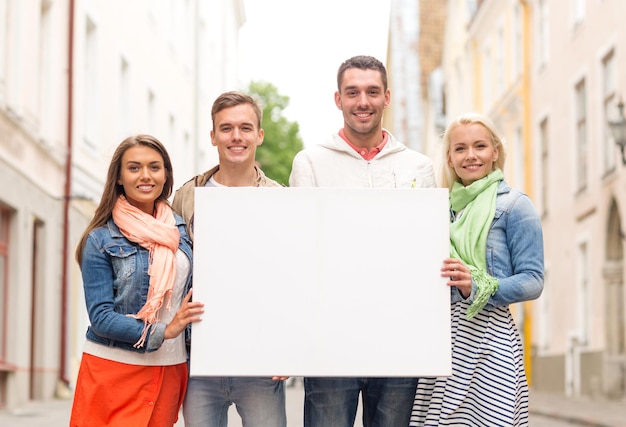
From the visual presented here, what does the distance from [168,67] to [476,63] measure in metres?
12.0

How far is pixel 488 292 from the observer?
14.0 feet

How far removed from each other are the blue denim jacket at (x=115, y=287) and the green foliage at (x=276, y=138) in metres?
43.5

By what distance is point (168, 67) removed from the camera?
2634cm

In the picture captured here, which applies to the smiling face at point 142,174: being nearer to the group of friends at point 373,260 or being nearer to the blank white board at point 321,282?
the group of friends at point 373,260

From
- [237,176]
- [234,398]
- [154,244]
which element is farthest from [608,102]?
[154,244]

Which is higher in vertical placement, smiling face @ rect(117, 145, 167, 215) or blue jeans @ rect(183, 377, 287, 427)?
smiling face @ rect(117, 145, 167, 215)

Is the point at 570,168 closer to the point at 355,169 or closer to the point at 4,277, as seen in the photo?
the point at 4,277

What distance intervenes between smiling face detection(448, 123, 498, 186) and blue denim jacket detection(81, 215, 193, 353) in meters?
1.19

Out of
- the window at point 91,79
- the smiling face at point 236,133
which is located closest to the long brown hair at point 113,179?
the smiling face at point 236,133

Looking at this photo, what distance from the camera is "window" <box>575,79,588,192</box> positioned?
2158cm

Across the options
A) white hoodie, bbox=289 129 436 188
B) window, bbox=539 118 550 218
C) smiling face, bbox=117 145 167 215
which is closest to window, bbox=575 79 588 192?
window, bbox=539 118 550 218

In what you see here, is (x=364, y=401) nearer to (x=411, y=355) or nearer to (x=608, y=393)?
(x=411, y=355)

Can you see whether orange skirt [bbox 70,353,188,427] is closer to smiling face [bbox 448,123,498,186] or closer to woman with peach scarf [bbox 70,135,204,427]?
woman with peach scarf [bbox 70,135,204,427]

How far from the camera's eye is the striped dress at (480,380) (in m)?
4.36
